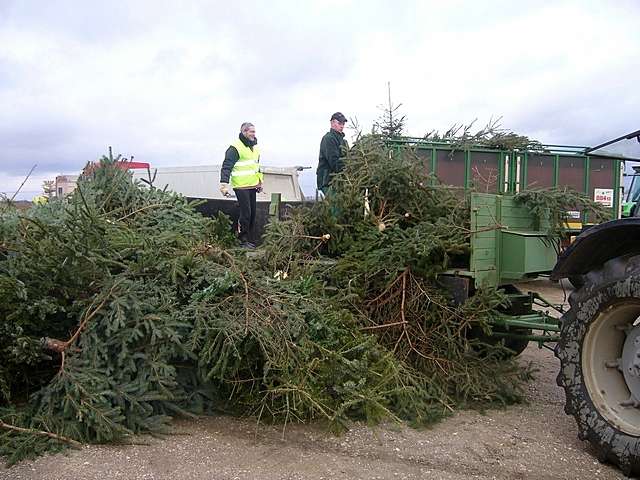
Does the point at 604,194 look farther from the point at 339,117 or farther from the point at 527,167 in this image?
the point at 339,117

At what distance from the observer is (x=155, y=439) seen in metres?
4.06

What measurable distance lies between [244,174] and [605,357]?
4907 millimetres

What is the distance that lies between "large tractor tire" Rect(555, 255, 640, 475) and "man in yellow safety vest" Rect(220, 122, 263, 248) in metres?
4.15

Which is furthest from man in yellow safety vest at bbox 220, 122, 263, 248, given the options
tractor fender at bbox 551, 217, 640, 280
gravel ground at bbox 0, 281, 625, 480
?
tractor fender at bbox 551, 217, 640, 280

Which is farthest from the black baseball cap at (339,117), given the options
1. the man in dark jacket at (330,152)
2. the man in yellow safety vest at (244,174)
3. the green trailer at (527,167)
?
the green trailer at (527,167)

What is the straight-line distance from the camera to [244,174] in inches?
307

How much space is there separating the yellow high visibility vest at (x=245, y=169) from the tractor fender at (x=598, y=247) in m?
4.28

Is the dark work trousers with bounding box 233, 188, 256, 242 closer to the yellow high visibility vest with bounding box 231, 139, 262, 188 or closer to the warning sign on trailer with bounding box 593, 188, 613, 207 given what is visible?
the yellow high visibility vest with bounding box 231, 139, 262, 188

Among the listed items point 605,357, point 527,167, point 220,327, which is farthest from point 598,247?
point 527,167

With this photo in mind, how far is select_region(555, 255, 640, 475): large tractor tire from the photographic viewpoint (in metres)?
3.70

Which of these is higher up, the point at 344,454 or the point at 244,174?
the point at 244,174

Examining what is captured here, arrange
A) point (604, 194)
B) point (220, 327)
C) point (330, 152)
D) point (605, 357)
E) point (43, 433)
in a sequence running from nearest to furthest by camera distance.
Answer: point (43, 433) → point (605, 357) → point (220, 327) → point (330, 152) → point (604, 194)

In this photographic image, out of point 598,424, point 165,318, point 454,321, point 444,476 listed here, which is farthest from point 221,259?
point 598,424

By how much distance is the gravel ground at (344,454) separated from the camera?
3617 millimetres
